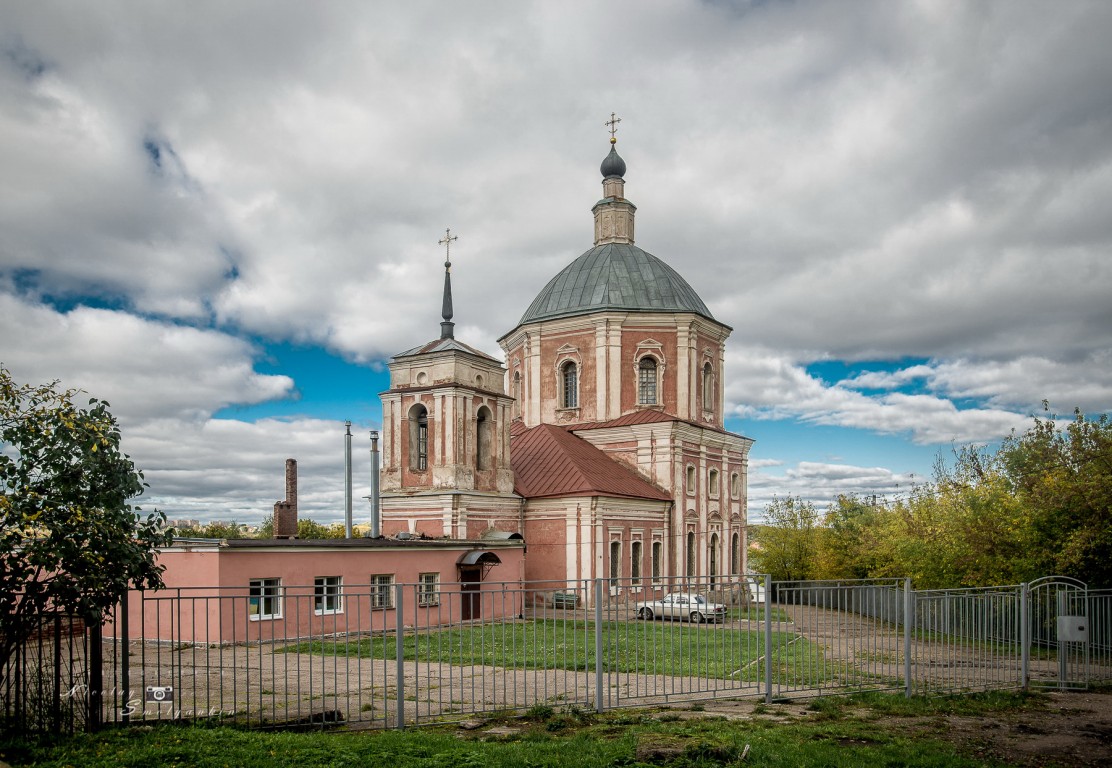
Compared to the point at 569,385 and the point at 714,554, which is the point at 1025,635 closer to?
the point at 714,554

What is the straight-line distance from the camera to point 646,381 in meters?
39.2

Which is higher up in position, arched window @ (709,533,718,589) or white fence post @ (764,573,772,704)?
white fence post @ (764,573,772,704)

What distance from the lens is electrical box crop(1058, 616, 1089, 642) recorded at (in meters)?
13.2

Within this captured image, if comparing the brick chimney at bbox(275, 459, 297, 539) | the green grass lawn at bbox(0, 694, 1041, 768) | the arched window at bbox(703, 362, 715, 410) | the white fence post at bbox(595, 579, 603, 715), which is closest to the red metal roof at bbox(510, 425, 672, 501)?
the arched window at bbox(703, 362, 715, 410)

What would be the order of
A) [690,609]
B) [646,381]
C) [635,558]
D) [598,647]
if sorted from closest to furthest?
[598,647] → [690,609] → [635,558] → [646,381]

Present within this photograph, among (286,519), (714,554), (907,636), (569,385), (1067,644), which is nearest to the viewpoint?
(907,636)

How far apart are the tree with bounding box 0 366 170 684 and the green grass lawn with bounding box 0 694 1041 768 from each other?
1.39 meters

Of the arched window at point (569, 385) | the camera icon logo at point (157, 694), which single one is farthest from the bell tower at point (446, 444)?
the camera icon logo at point (157, 694)

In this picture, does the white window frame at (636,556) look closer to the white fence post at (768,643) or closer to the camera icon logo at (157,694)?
the white fence post at (768,643)

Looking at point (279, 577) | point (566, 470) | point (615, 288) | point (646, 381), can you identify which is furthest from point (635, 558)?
point (279, 577)

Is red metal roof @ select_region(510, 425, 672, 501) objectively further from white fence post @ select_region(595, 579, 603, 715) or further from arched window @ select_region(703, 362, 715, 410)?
white fence post @ select_region(595, 579, 603, 715)

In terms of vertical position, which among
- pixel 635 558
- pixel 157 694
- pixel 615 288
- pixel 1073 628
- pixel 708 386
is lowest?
pixel 635 558

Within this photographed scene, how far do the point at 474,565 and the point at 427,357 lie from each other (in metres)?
7.84

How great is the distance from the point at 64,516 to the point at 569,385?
3190cm
